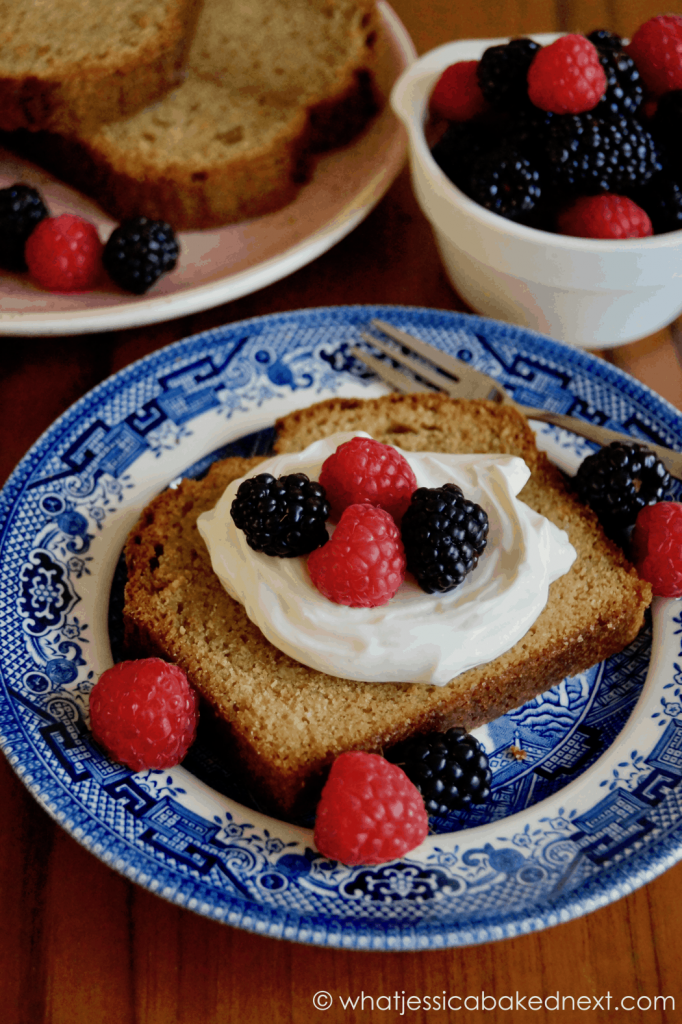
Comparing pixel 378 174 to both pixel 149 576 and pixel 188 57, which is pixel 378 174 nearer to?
pixel 188 57

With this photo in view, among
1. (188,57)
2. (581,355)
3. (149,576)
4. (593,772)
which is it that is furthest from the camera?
(188,57)

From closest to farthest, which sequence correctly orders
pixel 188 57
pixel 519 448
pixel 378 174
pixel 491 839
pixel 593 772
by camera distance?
pixel 491 839
pixel 593 772
pixel 519 448
pixel 378 174
pixel 188 57

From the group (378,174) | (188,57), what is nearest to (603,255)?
(378,174)

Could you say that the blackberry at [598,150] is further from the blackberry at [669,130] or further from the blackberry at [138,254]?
the blackberry at [138,254]

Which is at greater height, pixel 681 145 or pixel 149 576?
pixel 681 145

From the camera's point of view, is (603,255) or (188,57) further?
(188,57)

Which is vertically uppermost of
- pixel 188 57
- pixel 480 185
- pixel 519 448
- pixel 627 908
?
pixel 188 57

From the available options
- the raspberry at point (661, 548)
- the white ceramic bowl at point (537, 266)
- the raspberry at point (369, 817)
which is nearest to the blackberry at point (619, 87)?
the white ceramic bowl at point (537, 266)

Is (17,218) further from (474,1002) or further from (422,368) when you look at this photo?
(474,1002)
